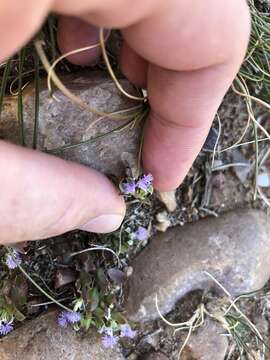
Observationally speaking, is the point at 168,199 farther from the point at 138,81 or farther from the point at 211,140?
the point at 138,81

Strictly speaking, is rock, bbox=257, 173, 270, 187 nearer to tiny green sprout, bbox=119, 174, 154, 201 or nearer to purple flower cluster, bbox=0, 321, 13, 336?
tiny green sprout, bbox=119, 174, 154, 201

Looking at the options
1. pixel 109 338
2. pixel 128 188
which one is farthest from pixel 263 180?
pixel 109 338

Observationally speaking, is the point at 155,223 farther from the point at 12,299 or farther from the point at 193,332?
the point at 12,299

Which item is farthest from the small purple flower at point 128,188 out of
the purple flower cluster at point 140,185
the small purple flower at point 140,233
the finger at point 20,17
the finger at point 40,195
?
the finger at point 20,17

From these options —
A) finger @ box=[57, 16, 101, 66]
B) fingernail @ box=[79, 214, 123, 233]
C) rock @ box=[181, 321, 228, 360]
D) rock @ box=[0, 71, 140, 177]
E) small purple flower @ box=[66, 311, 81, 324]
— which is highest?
finger @ box=[57, 16, 101, 66]

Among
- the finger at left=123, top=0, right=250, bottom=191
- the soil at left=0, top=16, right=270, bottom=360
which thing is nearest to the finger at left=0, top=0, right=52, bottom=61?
the finger at left=123, top=0, right=250, bottom=191

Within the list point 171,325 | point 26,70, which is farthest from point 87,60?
point 171,325

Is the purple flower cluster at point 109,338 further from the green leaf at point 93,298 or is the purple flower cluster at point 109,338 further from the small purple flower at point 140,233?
the small purple flower at point 140,233
